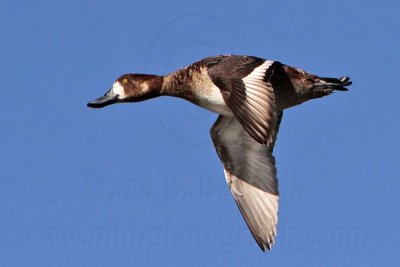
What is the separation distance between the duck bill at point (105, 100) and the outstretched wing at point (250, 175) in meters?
1.59

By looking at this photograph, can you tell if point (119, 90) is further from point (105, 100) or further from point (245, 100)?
point (245, 100)

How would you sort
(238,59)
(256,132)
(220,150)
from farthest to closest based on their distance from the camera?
(220,150) < (238,59) < (256,132)

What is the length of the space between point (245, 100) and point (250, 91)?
14cm

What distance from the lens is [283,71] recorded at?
1244 cm

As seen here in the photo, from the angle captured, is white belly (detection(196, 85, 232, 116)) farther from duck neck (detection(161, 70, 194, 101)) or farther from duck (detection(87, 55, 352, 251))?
duck neck (detection(161, 70, 194, 101))

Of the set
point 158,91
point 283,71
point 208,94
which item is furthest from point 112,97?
point 283,71

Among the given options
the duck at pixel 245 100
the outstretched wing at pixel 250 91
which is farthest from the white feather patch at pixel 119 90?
the outstretched wing at pixel 250 91

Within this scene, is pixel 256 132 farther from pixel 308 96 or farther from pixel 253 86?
pixel 308 96

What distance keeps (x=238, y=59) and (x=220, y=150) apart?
2.07 metres

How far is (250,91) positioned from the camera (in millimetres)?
11242

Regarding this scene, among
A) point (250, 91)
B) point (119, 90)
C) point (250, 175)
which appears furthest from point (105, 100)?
point (250, 91)

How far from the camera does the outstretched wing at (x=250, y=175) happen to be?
513 inches

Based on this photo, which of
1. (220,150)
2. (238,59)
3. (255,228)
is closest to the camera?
(238,59)

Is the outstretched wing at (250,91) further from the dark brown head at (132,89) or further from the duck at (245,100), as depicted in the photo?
the dark brown head at (132,89)
